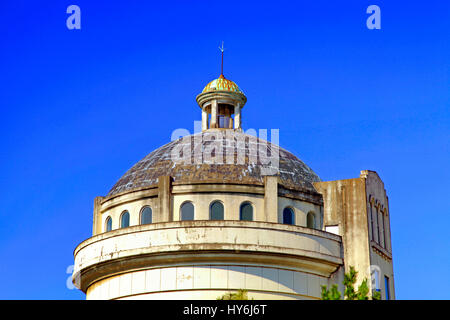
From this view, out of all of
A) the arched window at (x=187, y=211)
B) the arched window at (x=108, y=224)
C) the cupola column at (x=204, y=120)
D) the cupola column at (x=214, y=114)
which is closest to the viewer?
the arched window at (x=187, y=211)

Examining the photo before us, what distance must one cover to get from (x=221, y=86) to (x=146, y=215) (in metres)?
11.2

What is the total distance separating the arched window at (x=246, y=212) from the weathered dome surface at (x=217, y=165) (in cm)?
113

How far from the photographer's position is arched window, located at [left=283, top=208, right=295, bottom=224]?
43.8 m

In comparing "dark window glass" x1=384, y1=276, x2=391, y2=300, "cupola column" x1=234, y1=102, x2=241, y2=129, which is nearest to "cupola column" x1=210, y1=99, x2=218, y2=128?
"cupola column" x1=234, y1=102, x2=241, y2=129

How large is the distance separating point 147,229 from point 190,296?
3832mm

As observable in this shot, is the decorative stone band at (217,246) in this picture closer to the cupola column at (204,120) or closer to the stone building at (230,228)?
the stone building at (230,228)

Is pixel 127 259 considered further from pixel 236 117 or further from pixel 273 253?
pixel 236 117

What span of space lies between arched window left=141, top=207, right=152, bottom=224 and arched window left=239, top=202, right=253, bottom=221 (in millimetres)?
4605

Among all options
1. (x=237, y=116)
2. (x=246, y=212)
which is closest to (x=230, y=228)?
(x=246, y=212)

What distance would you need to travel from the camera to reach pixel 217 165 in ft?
147

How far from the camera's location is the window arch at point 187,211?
42.9 metres

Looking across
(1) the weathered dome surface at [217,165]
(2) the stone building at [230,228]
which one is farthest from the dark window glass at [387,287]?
(1) the weathered dome surface at [217,165]

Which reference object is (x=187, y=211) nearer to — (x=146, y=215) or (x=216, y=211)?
(x=216, y=211)
